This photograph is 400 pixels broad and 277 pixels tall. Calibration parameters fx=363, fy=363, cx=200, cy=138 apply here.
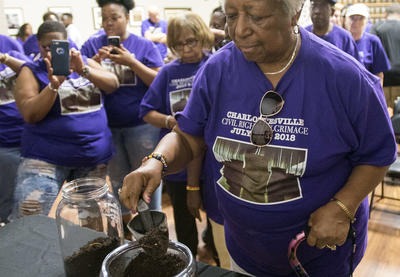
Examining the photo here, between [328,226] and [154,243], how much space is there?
447mm

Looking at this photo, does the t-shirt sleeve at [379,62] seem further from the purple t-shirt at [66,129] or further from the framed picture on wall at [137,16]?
→ the framed picture on wall at [137,16]

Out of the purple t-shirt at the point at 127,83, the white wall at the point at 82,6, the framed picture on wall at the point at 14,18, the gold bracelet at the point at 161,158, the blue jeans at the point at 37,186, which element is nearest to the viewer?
the gold bracelet at the point at 161,158

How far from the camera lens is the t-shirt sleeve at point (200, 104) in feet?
3.47

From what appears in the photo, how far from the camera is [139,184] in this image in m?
0.91

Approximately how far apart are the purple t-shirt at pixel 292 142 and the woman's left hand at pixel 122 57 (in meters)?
1.16

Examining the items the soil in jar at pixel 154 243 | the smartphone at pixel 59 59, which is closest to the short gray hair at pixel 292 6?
the soil in jar at pixel 154 243

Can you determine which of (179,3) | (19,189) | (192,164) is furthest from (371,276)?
(179,3)

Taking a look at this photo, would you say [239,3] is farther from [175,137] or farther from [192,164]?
[192,164]

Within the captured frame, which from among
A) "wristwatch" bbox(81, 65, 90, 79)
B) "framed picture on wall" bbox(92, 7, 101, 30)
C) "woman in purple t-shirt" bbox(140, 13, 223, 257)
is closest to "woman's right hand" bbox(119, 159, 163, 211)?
"woman in purple t-shirt" bbox(140, 13, 223, 257)

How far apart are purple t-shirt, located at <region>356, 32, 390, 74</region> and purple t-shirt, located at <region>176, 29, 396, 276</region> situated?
7.95 feet

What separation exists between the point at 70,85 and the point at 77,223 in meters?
1.13

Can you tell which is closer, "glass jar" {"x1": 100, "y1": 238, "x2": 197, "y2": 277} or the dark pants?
"glass jar" {"x1": 100, "y1": 238, "x2": 197, "y2": 277}

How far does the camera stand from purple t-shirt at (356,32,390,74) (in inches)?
124

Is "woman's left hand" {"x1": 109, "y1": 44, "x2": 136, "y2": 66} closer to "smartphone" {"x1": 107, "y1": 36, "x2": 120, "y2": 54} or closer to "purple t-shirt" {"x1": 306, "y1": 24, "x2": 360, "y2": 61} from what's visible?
"smartphone" {"x1": 107, "y1": 36, "x2": 120, "y2": 54}
